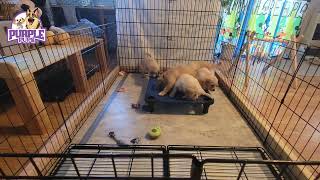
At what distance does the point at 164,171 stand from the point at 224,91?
163cm

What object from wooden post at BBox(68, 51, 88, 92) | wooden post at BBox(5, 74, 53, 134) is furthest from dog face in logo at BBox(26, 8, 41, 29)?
wooden post at BBox(5, 74, 53, 134)

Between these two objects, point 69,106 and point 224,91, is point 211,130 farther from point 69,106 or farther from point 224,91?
point 69,106

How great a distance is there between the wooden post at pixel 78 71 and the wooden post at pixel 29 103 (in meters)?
0.74

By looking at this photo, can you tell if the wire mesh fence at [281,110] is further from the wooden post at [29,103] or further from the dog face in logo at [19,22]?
the dog face in logo at [19,22]

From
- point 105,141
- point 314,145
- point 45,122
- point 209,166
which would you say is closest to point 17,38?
point 45,122

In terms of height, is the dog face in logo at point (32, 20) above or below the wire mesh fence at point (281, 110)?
above

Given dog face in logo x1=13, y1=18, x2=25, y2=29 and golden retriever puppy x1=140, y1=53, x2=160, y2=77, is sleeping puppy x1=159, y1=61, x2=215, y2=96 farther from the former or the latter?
dog face in logo x1=13, y1=18, x2=25, y2=29

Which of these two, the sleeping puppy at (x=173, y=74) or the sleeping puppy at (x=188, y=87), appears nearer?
the sleeping puppy at (x=188, y=87)

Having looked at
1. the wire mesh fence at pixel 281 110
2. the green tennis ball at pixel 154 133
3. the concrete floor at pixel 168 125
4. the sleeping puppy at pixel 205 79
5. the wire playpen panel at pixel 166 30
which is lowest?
the concrete floor at pixel 168 125

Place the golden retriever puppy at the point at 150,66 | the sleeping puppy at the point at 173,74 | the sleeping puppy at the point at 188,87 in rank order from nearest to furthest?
the sleeping puppy at the point at 188,87 → the sleeping puppy at the point at 173,74 → the golden retriever puppy at the point at 150,66

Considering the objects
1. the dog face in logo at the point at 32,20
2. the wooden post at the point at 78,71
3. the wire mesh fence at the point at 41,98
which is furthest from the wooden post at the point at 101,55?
→ the dog face in logo at the point at 32,20

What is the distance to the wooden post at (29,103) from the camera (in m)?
1.38

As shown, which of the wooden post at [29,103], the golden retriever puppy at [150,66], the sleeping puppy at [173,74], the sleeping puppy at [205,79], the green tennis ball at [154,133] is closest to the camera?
the wooden post at [29,103]

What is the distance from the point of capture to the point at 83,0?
11.4 ft
